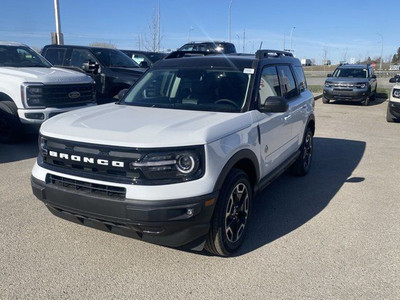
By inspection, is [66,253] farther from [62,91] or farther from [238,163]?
[62,91]

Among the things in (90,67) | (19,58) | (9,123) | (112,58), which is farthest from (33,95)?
(112,58)

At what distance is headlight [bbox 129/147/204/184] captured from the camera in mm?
2887

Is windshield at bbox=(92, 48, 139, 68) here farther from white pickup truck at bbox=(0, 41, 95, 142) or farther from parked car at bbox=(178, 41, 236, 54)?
parked car at bbox=(178, 41, 236, 54)

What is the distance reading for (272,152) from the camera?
14.1ft

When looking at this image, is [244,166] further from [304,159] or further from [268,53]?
[304,159]

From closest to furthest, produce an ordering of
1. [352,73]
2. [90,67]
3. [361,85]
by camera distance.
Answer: [90,67], [361,85], [352,73]

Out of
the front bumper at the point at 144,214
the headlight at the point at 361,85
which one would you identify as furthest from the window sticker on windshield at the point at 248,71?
the headlight at the point at 361,85

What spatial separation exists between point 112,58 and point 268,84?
24.2 feet

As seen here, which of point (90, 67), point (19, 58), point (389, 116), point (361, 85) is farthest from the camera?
point (361, 85)

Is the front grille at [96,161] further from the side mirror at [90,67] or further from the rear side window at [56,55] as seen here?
the rear side window at [56,55]

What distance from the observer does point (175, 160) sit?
2.91m

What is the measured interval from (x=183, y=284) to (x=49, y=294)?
1.03 meters

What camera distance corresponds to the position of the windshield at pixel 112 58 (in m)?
10.4

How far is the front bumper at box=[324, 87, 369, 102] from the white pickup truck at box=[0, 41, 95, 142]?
1171cm
